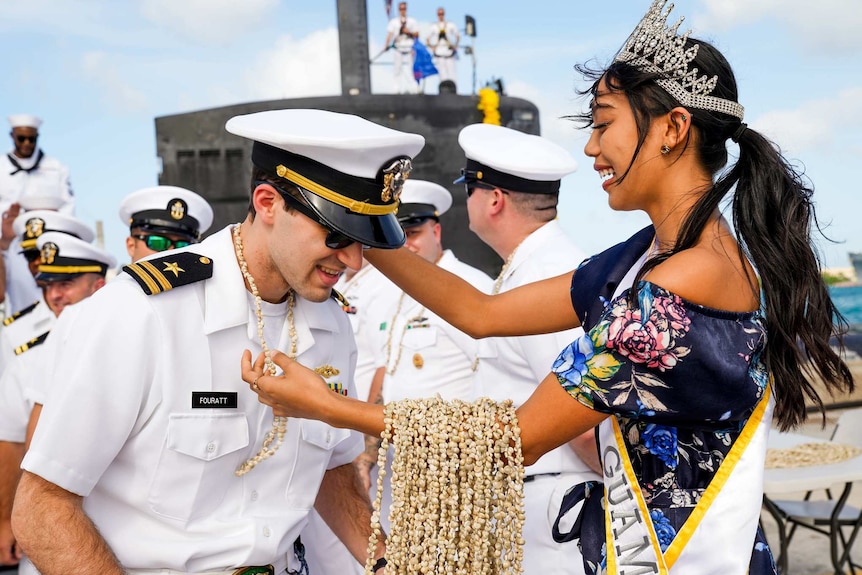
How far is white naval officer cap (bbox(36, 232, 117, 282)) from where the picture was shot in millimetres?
5070

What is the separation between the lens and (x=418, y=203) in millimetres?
5816

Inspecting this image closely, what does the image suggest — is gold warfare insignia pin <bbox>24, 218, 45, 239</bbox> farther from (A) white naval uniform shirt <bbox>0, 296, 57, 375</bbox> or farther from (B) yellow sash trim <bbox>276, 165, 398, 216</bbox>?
(B) yellow sash trim <bbox>276, 165, 398, 216</bbox>

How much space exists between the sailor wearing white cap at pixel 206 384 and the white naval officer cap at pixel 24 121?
6.35 metres

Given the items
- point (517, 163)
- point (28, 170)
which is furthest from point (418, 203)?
point (28, 170)

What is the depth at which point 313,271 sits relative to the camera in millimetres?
2285

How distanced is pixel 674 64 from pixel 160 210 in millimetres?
3642

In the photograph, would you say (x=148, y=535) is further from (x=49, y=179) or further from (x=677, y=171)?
(x=49, y=179)

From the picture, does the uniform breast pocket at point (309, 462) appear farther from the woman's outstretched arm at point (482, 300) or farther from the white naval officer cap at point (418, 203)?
the white naval officer cap at point (418, 203)

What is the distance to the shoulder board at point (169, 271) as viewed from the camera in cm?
218

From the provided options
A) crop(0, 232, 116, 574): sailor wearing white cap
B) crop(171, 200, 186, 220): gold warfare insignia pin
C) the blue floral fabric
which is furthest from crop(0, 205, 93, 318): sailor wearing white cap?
the blue floral fabric

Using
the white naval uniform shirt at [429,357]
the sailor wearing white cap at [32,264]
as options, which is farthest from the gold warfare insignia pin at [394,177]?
the sailor wearing white cap at [32,264]

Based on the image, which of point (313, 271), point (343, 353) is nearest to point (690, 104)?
point (313, 271)

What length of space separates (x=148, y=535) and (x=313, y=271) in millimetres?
800

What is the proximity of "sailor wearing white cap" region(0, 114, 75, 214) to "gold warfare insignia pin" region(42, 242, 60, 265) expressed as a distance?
2871 millimetres
